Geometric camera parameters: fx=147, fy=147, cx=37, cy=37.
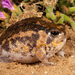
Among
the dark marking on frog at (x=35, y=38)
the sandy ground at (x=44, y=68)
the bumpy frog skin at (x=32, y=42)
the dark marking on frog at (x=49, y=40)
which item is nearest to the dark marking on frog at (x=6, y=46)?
the bumpy frog skin at (x=32, y=42)

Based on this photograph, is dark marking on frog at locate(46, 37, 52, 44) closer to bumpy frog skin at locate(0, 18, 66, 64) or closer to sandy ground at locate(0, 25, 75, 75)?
bumpy frog skin at locate(0, 18, 66, 64)

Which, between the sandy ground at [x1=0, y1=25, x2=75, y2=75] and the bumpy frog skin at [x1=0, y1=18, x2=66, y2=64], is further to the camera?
the bumpy frog skin at [x1=0, y1=18, x2=66, y2=64]

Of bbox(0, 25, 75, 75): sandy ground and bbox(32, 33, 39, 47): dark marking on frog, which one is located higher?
bbox(32, 33, 39, 47): dark marking on frog

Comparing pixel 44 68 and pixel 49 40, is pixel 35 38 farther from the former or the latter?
pixel 44 68

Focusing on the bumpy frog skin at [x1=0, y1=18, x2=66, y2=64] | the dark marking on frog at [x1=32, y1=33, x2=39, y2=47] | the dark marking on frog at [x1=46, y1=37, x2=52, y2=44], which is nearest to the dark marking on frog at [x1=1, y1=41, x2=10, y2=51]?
the bumpy frog skin at [x1=0, y1=18, x2=66, y2=64]

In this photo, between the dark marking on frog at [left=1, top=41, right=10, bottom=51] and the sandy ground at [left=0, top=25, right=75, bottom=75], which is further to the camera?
the dark marking on frog at [left=1, top=41, right=10, bottom=51]

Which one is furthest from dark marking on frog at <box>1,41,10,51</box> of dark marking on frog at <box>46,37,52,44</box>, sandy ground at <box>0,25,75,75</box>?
dark marking on frog at <box>46,37,52,44</box>

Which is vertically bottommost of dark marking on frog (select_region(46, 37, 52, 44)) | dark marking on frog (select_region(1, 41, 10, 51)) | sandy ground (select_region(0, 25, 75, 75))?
sandy ground (select_region(0, 25, 75, 75))

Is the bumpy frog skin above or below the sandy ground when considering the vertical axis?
above
